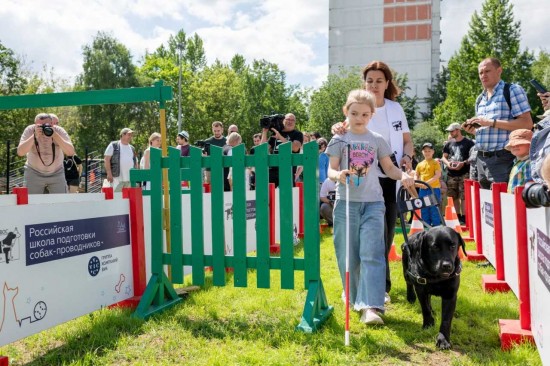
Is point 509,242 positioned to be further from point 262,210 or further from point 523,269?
point 262,210

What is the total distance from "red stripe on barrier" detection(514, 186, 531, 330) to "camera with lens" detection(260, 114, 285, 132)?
523 cm

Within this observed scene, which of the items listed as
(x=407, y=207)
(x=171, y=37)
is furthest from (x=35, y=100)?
(x=171, y=37)

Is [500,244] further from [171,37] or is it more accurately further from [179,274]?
[171,37]

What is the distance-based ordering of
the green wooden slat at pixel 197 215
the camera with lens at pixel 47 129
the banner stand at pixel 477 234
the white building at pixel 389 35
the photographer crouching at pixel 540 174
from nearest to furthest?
the photographer crouching at pixel 540 174 → the green wooden slat at pixel 197 215 → the camera with lens at pixel 47 129 → the banner stand at pixel 477 234 → the white building at pixel 389 35

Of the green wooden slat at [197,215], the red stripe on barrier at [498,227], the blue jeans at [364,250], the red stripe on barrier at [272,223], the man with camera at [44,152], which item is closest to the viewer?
the blue jeans at [364,250]

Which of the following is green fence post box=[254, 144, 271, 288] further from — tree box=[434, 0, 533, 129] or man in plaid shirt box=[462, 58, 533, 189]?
tree box=[434, 0, 533, 129]

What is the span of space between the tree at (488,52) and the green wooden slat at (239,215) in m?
36.7

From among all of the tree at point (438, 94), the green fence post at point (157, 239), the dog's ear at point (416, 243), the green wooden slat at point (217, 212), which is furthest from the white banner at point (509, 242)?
the tree at point (438, 94)

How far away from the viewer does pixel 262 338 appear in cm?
347

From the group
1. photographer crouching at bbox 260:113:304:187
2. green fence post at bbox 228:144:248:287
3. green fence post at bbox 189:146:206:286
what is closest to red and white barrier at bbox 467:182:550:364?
green fence post at bbox 228:144:248:287

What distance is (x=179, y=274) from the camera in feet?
14.2

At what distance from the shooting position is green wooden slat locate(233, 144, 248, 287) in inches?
159

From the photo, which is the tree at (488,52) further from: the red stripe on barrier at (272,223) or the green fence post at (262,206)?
the green fence post at (262,206)

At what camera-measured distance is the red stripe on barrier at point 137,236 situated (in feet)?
14.5
